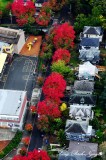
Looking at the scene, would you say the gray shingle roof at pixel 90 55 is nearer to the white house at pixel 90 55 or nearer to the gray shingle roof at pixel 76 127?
the white house at pixel 90 55

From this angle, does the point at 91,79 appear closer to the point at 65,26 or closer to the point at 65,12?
the point at 65,26

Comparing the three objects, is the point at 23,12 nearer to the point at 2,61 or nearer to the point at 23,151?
the point at 2,61

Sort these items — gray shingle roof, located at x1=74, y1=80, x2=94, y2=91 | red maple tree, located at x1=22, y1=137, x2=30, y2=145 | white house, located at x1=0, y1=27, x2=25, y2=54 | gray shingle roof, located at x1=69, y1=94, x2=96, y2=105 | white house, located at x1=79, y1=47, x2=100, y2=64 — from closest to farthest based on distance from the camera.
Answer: red maple tree, located at x1=22, y1=137, x2=30, y2=145
gray shingle roof, located at x1=69, y1=94, x2=96, y2=105
gray shingle roof, located at x1=74, y1=80, x2=94, y2=91
white house, located at x1=79, y1=47, x2=100, y2=64
white house, located at x1=0, y1=27, x2=25, y2=54

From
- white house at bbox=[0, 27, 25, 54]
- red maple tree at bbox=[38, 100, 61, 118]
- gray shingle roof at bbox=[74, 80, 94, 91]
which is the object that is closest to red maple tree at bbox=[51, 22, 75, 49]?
white house at bbox=[0, 27, 25, 54]

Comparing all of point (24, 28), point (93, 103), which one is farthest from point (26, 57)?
point (93, 103)

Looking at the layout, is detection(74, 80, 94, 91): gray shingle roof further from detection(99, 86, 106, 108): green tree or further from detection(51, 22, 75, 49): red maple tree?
detection(51, 22, 75, 49): red maple tree

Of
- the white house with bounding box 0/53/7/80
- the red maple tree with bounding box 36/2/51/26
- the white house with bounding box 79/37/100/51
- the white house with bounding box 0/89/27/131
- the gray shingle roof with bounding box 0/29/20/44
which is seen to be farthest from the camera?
the red maple tree with bounding box 36/2/51/26
